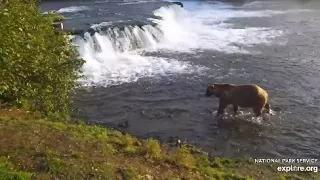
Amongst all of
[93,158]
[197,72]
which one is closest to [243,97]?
[197,72]

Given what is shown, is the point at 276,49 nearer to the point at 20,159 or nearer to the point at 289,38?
the point at 289,38

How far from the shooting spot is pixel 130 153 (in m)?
10.6

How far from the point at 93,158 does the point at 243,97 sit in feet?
25.5

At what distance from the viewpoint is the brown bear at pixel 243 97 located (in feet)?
50.4

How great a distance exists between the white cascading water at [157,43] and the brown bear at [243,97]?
19.0ft

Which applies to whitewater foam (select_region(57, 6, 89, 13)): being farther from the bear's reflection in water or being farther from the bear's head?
the bear's reflection in water

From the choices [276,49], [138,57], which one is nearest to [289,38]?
[276,49]

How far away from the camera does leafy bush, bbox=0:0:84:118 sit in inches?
344

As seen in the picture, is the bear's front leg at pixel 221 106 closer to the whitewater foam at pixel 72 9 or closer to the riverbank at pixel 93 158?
the riverbank at pixel 93 158

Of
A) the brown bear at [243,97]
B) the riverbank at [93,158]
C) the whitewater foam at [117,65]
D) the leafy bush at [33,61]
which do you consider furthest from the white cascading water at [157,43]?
the riverbank at [93,158]

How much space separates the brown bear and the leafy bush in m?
5.43

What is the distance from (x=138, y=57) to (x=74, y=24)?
641 centimetres

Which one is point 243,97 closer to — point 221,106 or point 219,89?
point 221,106

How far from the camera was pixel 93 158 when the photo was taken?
914cm
